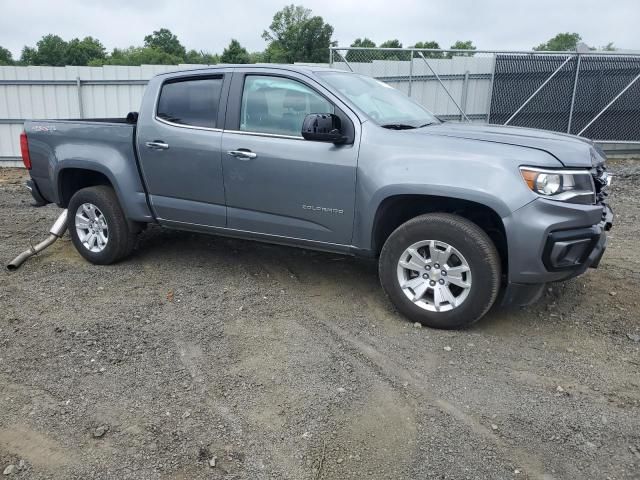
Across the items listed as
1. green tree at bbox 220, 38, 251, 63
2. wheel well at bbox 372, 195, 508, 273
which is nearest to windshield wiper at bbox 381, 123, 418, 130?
wheel well at bbox 372, 195, 508, 273

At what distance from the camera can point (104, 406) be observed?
10.3 feet

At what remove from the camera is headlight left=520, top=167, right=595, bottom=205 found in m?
3.52

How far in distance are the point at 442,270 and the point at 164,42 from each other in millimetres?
106950

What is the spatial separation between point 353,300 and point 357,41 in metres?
68.2

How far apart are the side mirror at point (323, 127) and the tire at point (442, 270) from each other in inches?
32.7

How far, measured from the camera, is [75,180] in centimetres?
574

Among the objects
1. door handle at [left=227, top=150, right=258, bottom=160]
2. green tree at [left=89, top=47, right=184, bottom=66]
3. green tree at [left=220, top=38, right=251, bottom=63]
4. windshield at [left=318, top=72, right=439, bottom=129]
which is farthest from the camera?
green tree at [left=89, top=47, right=184, bottom=66]

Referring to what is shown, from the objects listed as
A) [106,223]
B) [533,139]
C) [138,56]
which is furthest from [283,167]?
[138,56]

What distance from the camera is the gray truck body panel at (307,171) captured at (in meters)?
3.59

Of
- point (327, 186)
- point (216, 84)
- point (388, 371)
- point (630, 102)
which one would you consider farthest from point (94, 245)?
point (630, 102)

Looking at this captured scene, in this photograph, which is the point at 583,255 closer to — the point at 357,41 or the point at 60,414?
the point at 60,414

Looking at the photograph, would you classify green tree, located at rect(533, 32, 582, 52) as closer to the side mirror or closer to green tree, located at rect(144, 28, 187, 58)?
green tree, located at rect(144, 28, 187, 58)

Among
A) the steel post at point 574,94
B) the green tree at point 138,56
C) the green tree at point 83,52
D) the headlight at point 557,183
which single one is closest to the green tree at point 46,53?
the green tree at point 83,52

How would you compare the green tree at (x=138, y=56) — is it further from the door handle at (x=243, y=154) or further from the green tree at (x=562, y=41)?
the door handle at (x=243, y=154)
